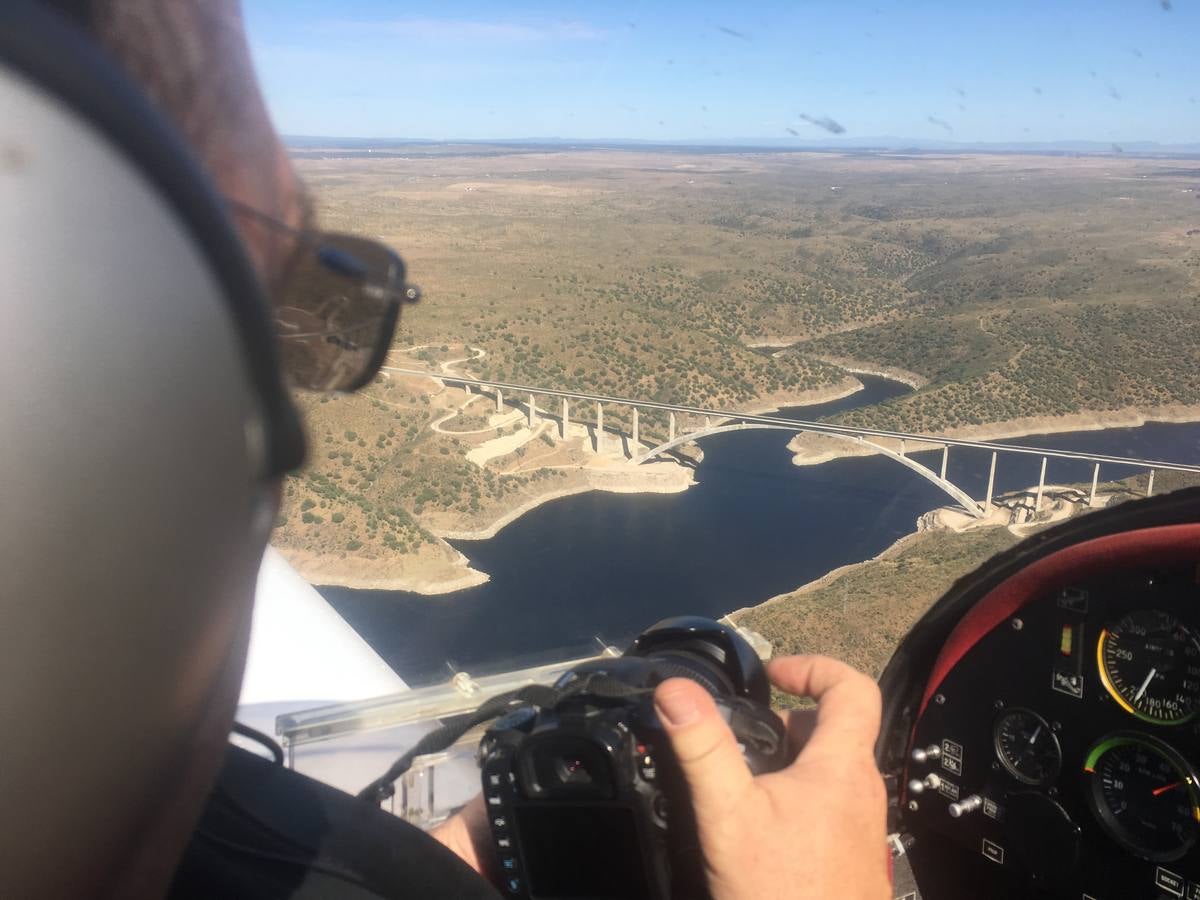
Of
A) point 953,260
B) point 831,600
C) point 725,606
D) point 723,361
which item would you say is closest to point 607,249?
point 723,361

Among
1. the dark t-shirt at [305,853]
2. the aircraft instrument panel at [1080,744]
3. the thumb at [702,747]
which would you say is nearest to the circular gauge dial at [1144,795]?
the aircraft instrument panel at [1080,744]

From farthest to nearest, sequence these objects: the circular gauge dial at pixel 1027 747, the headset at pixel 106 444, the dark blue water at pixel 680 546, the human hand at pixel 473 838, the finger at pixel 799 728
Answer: the dark blue water at pixel 680 546
the circular gauge dial at pixel 1027 747
the human hand at pixel 473 838
the finger at pixel 799 728
the headset at pixel 106 444

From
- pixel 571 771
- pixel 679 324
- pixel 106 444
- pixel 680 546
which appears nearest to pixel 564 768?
pixel 571 771

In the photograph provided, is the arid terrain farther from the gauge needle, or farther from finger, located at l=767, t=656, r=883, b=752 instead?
the gauge needle

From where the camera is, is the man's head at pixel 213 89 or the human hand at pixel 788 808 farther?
the human hand at pixel 788 808

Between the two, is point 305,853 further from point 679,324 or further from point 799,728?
point 679,324

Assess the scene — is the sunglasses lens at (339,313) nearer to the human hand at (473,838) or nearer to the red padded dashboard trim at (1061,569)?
the human hand at (473,838)

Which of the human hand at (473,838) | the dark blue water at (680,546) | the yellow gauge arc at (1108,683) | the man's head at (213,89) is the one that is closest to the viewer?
the man's head at (213,89)
